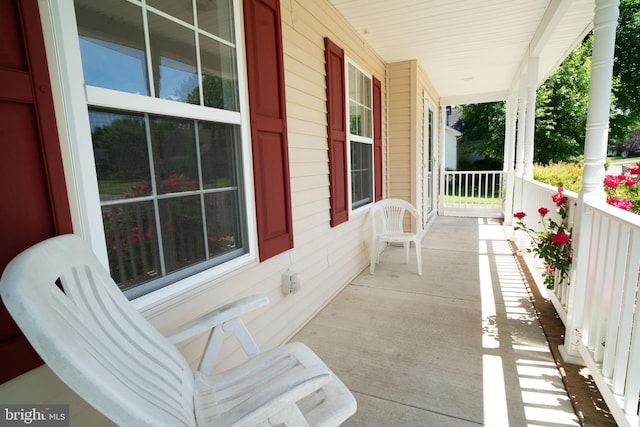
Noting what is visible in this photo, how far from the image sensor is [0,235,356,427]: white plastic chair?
66cm

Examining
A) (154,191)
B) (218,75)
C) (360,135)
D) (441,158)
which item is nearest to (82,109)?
(154,191)

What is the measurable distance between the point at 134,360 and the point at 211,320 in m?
0.32

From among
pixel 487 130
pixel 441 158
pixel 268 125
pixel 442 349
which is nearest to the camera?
pixel 268 125

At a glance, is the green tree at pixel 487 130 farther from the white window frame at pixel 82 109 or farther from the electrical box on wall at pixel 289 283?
the white window frame at pixel 82 109

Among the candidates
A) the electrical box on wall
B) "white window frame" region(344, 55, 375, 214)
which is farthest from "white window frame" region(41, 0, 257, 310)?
"white window frame" region(344, 55, 375, 214)

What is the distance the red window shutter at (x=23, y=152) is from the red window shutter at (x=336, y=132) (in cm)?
233

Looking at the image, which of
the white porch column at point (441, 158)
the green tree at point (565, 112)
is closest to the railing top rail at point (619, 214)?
the white porch column at point (441, 158)

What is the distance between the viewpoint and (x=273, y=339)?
2.35 metres

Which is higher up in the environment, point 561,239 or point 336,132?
point 336,132

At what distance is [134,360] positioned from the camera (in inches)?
39.8

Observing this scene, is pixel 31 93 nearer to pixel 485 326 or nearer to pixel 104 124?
pixel 104 124

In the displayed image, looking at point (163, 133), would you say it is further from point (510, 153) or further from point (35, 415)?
point (510, 153)

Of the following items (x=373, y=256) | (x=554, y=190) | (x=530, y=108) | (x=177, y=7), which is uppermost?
(x=177, y=7)

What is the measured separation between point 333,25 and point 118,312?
3.15 meters
